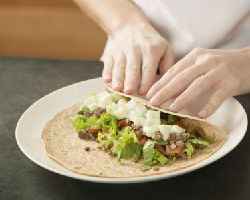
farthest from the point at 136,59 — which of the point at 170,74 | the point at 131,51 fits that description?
the point at 170,74

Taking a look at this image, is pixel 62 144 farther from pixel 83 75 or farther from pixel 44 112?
pixel 83 75

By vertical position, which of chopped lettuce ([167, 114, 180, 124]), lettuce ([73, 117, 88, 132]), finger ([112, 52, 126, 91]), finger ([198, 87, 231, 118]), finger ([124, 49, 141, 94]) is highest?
finger ([198, 87, 231, 118])

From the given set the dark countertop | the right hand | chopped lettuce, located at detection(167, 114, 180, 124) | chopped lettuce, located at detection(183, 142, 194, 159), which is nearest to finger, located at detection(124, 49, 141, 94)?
the right hand

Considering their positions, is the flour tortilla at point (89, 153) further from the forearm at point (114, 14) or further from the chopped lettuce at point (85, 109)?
the forearm at point (114, 14)

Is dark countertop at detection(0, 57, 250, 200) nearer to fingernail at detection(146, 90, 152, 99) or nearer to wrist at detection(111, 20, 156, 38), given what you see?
fingernail at detection(146, 90, 152, 99)

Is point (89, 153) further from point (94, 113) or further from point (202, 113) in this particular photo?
point (202, 113)

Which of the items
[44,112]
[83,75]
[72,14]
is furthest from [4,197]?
[72,14]

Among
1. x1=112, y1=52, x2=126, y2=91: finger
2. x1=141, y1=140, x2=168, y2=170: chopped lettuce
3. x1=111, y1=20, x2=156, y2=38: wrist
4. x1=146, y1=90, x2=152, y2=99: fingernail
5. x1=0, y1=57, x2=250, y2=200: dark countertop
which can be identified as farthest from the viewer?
x1=111, y1=20, x2=156, y2=38: wrist
